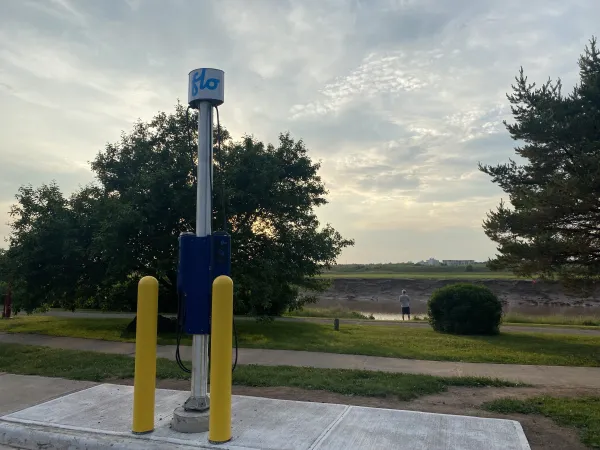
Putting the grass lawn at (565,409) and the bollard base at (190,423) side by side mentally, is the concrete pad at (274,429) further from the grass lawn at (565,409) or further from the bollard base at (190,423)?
the grass lawn at (565,409)

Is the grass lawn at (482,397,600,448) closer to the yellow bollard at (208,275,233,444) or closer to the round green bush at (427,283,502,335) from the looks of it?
the yellow bollard at (208,275,233,444)

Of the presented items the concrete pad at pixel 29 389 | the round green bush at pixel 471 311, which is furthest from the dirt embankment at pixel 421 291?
the concrete pad at pixel 29 389

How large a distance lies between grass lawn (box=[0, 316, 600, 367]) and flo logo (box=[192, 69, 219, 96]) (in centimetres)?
666

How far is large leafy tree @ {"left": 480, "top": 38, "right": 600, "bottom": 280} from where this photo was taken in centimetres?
1173

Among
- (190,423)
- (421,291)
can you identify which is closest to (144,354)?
(190,423)

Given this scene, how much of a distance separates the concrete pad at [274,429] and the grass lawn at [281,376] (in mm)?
1173

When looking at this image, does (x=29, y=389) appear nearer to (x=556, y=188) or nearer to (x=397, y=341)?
(x=397, y=341)

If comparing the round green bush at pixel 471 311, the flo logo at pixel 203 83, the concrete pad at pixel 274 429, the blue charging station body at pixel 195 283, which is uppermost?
the flo logo at pixel 203 83

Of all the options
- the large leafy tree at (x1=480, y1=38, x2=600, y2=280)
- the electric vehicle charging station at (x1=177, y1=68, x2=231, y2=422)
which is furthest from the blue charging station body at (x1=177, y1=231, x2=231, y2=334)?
the large leafy tree at (x1=480, y1=38, x2=600, y2=280)

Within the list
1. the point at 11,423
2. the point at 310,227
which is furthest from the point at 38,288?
the point at 11,423

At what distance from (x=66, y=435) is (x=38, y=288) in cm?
985

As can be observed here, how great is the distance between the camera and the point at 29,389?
22.9ft

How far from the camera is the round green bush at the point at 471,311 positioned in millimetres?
13852

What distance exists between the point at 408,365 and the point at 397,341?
10.1ft
